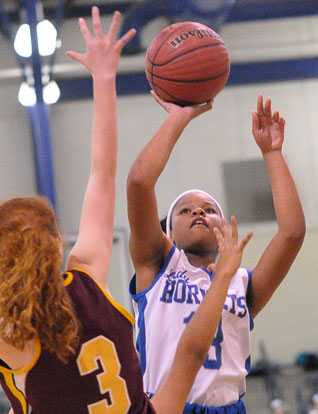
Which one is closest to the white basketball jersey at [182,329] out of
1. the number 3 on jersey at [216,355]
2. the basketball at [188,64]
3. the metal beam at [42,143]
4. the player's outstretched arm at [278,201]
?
the number 3 on jersey at [216,355]

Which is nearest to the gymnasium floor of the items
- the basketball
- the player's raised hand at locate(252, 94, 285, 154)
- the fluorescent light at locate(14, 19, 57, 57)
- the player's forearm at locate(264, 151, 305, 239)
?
the fluorescent light at locate(14, 19, 57, 57)

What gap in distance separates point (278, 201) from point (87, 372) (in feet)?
4.65

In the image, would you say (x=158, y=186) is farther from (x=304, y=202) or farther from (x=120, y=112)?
(x=304, y=202)

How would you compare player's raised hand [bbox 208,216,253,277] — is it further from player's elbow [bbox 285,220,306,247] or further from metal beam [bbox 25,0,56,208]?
metal beam [bbox 25,0,56,208]

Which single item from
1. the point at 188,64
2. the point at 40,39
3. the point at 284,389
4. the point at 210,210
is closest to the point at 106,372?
the point at 210,210

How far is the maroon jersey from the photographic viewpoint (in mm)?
1722

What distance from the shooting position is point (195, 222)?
9.85 ft

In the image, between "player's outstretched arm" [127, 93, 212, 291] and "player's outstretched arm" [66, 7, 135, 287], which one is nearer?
"player's outstretched arm" [66, 7, 135, 287]

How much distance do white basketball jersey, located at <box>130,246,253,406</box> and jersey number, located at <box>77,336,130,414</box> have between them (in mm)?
979

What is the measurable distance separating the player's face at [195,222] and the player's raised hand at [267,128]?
0.35 m

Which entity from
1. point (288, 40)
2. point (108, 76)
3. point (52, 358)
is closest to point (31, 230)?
point (52, 358)

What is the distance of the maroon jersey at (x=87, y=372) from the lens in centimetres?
172

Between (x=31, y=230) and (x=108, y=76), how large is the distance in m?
0.58

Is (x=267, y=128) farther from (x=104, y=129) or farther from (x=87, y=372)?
(x=87, y=372)
